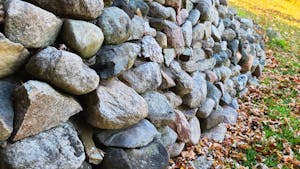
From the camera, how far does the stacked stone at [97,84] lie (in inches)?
92.8

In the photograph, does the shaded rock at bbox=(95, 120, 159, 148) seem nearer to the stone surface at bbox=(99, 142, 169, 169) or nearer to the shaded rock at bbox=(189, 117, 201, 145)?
the stone surface at bbox=(99, 142, 169, 169)

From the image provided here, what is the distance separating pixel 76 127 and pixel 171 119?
1113 mm

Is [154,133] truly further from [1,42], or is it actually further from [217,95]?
[217,95]

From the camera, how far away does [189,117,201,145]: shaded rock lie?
4275 millimetres

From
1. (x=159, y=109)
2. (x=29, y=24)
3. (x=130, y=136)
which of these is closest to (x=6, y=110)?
(x=29, y=24)

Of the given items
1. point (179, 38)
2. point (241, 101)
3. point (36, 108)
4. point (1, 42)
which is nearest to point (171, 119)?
point (179, 38)

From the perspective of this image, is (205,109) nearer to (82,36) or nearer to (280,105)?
(280,105)

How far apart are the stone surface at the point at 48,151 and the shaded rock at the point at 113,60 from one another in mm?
498

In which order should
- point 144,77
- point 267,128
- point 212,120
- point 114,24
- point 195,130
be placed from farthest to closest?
point 267,128 → point 212,120 → point 195,130 → point 144,77 → point 114,24

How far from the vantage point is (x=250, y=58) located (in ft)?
21.9

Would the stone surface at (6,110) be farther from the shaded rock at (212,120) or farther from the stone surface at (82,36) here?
the shaded rock at (212,120)

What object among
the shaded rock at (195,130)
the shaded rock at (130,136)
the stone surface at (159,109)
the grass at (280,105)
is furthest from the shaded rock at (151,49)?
the grass at (280,105)

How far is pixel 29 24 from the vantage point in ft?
7.93

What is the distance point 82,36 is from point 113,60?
1.16 feet
